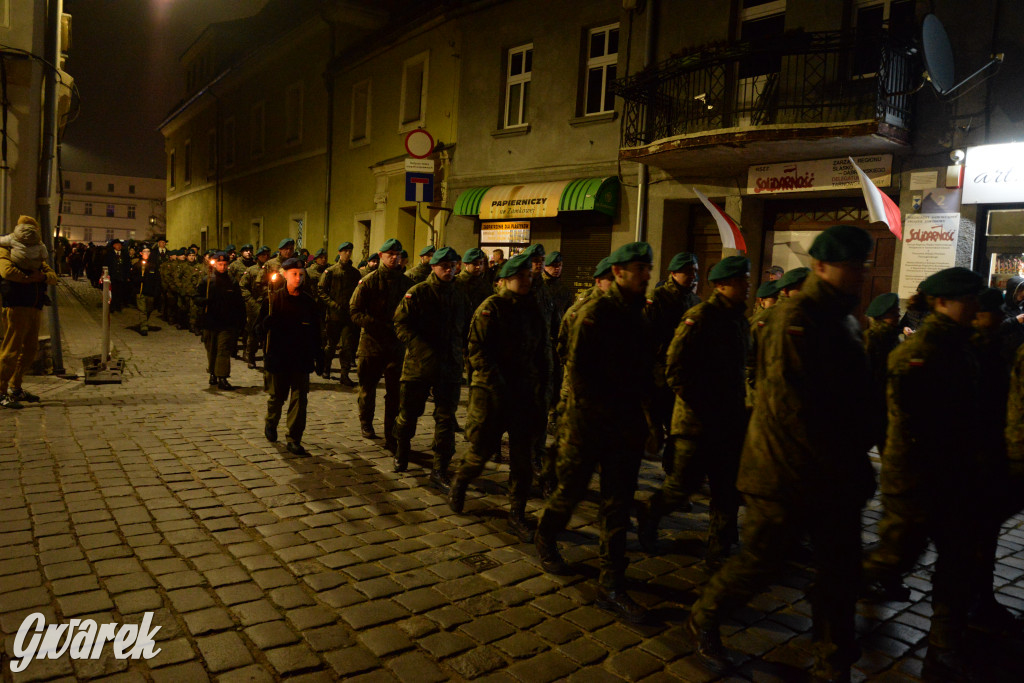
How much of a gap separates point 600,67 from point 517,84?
2664 millimetres

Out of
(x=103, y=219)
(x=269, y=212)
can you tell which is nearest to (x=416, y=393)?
(x=269, y=212)

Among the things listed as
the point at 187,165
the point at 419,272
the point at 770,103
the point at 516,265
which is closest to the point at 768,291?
the point at 516,265

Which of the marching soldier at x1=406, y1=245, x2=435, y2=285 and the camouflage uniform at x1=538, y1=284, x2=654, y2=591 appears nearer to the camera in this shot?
the camouflage uniform at x1=538, y1=284, x2=654, y2=591

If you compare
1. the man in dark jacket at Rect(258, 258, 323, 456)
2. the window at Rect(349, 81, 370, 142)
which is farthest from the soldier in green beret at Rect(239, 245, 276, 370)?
the window at Rect(349, 81, 370, 142)

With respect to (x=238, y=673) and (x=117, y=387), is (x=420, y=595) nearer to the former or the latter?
(x=238, y=673)

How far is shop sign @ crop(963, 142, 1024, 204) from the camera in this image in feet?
31.9

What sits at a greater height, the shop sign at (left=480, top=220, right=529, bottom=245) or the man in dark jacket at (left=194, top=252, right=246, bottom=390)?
the shop sign at (left=480, top=220, right=529, bottom=245)

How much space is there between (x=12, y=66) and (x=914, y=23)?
528 inches

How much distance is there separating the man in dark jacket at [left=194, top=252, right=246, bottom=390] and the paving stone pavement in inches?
138

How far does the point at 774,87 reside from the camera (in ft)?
39.7

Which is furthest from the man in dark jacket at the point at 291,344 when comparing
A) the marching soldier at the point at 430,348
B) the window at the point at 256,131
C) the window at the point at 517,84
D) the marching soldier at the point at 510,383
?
the window at the point at 256,131

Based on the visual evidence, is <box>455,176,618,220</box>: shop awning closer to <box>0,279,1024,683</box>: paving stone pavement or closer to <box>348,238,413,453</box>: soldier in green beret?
<box>348,238,413,453</box>: soldier in green beret

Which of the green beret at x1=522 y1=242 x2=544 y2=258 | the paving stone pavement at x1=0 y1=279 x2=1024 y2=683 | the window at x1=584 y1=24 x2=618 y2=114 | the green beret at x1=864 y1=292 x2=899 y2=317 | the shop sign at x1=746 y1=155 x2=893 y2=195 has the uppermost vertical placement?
the window at x1=584 y1=24 x2=618 y2=114

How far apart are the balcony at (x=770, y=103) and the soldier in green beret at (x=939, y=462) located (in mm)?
7614
